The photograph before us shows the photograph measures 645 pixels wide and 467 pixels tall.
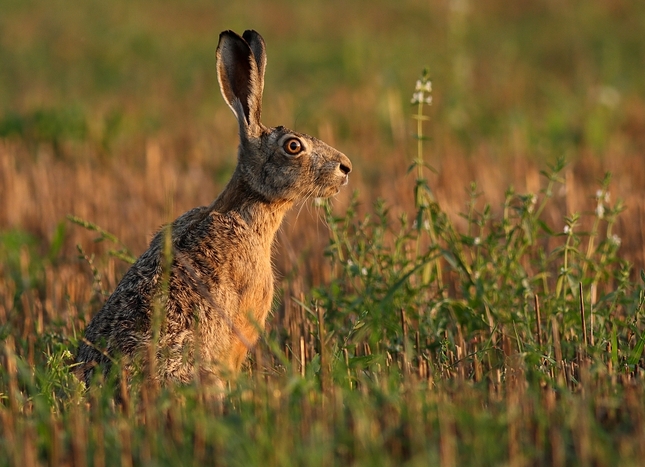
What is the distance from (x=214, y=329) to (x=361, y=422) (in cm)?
161

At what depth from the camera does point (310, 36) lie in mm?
20422

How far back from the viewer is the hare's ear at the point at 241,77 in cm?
507

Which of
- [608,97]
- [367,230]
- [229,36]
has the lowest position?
[367,230]

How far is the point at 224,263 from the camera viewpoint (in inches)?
192

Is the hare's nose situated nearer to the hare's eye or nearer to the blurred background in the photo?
the hare's eye

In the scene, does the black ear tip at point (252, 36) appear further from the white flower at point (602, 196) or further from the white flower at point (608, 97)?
the white flower at point (608, 97)

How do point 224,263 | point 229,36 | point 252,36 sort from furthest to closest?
point 252,36
point 229,36
point 224,263

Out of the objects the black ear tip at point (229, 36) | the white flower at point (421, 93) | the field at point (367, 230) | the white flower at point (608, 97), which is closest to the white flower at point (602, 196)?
the field at point (367, 230)

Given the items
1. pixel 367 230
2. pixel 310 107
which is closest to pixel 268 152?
pixel 367 230

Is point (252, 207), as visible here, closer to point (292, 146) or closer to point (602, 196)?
point (292, 146)

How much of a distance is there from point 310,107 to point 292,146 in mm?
8092

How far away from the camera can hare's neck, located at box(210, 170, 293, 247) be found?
202 inches

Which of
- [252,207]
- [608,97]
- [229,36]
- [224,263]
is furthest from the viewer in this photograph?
[608,97]

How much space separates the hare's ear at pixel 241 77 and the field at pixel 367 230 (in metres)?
0.70
